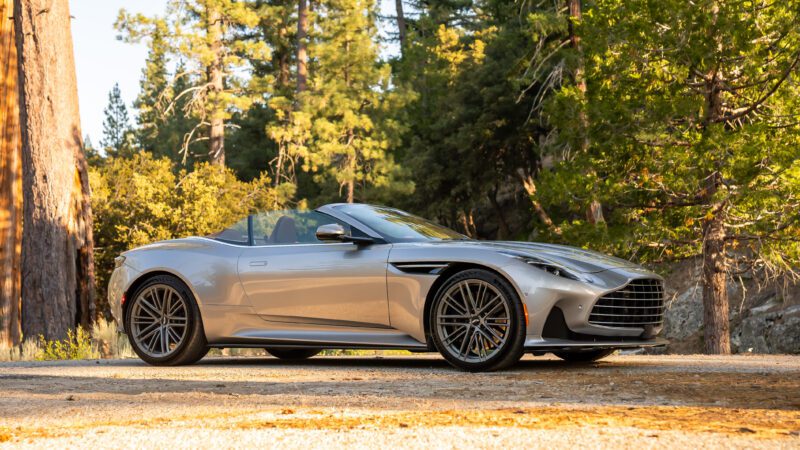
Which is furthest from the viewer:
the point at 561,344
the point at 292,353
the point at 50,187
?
the point at 50,187

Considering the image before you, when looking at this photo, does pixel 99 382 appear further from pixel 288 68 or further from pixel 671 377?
pixel 288 68

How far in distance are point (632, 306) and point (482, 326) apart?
4.21 ft

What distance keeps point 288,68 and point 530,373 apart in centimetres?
4739

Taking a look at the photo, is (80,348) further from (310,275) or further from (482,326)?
(482,326)

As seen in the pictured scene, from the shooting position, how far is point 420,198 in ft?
143

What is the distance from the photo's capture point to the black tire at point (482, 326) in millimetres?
8203

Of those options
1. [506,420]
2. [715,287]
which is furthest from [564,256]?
[715,287]

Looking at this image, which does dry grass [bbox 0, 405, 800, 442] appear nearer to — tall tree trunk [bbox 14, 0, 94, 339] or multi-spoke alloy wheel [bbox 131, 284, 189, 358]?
multi-spoke alloy wheel [bbox 131, 284, 189, 358]

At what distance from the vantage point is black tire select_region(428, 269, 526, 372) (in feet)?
26.9

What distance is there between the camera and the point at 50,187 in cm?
1575

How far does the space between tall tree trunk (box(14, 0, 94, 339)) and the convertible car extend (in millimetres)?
5614

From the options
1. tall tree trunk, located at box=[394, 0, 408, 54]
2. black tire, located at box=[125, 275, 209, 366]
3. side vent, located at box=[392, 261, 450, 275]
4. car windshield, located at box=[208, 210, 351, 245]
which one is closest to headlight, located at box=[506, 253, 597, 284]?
side vent, located at box=[392, 261, 450, 275]

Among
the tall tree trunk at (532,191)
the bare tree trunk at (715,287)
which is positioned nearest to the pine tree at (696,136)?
the bare tree trunk at (715,287)

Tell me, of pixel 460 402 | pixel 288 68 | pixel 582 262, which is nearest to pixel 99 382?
pixel 460 402
